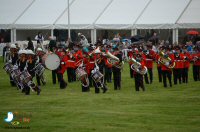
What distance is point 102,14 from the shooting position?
1921 inches

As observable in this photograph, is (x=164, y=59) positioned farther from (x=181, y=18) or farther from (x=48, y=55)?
Result: (x=181, y=18)

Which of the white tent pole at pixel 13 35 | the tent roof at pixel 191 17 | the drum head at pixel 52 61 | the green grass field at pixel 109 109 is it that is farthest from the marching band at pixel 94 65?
the white tent pole at pixel 13 35

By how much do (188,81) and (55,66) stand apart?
24.1 ft

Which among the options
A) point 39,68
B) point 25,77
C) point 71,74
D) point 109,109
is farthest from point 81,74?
point 71,74

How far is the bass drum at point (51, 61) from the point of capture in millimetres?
26906

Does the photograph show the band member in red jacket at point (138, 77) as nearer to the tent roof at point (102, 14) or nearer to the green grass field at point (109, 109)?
the green grass field at point (109, 109)

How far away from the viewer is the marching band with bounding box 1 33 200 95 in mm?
24891

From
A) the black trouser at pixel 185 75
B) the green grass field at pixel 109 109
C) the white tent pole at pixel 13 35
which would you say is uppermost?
the white tent pole at pixel 13 35

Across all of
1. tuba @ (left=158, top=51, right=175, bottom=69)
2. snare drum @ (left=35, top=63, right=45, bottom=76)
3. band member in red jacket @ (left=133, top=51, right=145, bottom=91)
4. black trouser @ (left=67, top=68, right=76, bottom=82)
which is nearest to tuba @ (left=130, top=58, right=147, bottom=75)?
band member in red jacket @ (left=133, top=51, right=145, bottom=91)

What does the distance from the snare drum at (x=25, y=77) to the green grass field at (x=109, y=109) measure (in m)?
0.63

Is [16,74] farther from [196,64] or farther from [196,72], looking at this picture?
[196,72]

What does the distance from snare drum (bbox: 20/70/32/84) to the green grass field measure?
2.08ft

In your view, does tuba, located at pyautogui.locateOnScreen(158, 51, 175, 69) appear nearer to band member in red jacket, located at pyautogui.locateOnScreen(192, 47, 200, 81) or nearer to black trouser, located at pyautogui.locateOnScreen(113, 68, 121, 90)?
black trouser, located at pyautogui.locateOnScreen(113, 68, 121, 90)

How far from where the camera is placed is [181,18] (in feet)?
149
